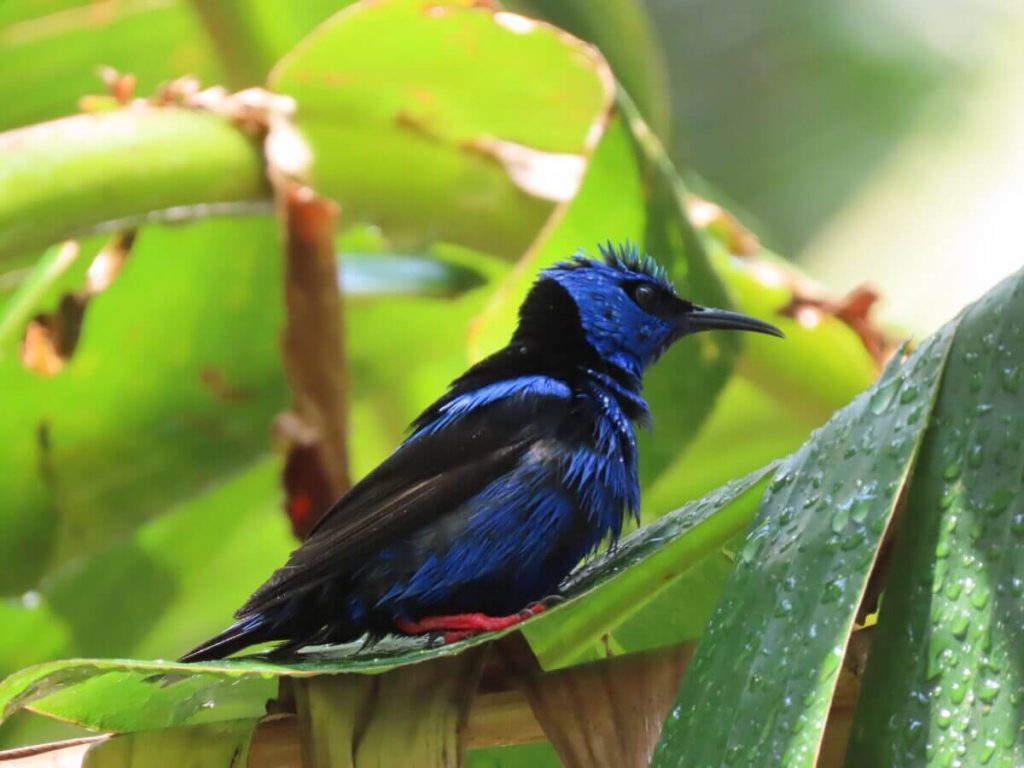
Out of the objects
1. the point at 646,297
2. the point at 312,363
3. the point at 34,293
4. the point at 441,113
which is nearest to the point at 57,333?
the point at 34,293

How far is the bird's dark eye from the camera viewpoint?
229cm

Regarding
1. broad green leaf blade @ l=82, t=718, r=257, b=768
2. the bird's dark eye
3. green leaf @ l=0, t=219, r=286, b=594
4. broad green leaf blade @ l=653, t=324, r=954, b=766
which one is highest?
broad green leaf blade @ l=653, t=324, r=954, b=766

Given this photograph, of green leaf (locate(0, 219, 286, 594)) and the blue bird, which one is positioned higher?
the blue bird

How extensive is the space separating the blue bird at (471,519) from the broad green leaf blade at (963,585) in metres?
0.76

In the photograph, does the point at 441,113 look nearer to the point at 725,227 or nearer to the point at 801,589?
the point at 725,227

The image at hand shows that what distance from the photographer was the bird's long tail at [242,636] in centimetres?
173

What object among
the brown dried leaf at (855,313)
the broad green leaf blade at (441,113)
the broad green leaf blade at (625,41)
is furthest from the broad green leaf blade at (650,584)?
the broad green leaf blade at (625,41)

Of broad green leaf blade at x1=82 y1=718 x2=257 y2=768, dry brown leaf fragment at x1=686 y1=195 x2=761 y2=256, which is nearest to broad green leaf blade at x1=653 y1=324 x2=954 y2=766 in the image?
broad green leaf blade at x1=82 y1=718 x2=257 y2=768

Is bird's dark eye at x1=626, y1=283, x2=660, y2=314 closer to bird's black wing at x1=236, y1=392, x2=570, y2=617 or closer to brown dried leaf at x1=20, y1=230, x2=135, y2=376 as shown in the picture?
bird's black wing at x1=236, y1=392, x2=570, y2=617

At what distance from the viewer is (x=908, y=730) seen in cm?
96

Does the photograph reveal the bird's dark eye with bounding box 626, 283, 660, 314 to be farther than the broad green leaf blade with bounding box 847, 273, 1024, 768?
Yes

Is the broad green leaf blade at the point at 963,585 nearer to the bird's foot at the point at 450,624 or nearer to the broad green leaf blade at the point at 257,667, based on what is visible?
the broad green leaf blade at the point at 257,667

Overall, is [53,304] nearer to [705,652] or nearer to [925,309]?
[705,652]

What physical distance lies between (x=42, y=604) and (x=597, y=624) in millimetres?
1999
